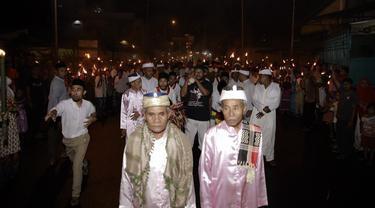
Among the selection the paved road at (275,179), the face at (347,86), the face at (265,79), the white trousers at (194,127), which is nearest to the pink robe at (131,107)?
the paved road at (275,179)

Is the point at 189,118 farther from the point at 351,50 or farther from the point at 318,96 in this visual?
the point at 351,50

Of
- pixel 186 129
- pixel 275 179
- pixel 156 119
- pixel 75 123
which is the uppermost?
pixel 156 119

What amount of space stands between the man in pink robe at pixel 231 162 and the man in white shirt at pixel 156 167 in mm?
448

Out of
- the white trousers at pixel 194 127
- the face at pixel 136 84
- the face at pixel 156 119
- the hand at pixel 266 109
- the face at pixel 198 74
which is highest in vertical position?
the face at pixel 198 74

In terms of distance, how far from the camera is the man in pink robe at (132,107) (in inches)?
302

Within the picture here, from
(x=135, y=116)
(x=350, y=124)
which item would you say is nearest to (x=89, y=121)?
(x=135, y=116)

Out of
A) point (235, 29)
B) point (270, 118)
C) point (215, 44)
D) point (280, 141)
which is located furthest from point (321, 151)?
Result: point (215, 44)

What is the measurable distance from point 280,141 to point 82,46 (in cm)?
1904

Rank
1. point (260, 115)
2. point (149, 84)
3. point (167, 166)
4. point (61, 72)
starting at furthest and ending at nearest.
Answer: point (149, 84) → point (260, 115) → point (61, 72) → point (167, 166)

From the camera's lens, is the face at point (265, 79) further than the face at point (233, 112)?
Yes

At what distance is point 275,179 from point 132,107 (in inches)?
119

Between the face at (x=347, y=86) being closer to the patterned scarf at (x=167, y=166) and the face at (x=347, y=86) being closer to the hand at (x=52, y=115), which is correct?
the hand at (x=52, y=115)

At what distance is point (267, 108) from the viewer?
28.5 feet

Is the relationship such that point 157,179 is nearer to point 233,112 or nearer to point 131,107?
point 233,112
